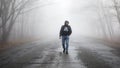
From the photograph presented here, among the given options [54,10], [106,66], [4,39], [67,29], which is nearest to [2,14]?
[4,39]

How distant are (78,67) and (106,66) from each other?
41.3 inches

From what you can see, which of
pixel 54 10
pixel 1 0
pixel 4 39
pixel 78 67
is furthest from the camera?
pixel 54 10

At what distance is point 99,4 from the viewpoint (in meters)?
40.4

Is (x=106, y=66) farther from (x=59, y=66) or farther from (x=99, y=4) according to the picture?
(x=99, y=4)

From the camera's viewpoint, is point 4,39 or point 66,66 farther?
point 4,39

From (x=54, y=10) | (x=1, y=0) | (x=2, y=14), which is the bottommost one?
(x=2, y=14)

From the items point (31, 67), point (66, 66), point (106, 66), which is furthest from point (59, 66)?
point (106, 66)

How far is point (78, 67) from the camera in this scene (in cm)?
766

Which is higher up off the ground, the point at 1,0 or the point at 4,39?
the point at 1,0

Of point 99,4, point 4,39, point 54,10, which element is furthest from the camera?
point 54,10

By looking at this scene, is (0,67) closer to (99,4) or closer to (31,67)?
(31,67)

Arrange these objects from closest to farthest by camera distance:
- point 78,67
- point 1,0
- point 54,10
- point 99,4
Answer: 1. point 78,67
2. point 1,0
3. point 99,4
4. point 54,10

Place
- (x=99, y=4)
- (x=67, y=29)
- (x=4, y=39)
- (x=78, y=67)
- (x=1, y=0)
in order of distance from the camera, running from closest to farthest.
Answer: (x=78, y=67)
(x=67, y=29)
(x=1, y=0)
(x=4, y=39)
(x=99, y=4)

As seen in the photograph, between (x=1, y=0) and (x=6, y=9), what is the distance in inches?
39.6
